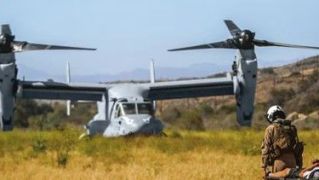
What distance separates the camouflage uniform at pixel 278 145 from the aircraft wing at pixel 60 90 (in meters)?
25.9

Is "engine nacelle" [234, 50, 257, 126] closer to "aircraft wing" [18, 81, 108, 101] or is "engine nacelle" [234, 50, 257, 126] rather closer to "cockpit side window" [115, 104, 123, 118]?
"aircraft wing" [18, 81, 108, 101]

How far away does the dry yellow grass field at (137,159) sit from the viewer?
1552 cm

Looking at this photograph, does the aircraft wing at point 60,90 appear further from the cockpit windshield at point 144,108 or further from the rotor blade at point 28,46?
the cockpit windshield at point 144,108

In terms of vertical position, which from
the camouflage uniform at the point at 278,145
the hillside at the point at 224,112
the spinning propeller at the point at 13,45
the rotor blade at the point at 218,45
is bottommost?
the hillside at the point at 224,112

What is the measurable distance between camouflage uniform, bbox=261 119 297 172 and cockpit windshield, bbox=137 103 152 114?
21073 millimetres

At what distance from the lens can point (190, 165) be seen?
1805cm

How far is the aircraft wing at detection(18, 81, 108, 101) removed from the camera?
35594 millimetres

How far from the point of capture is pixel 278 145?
9.57m

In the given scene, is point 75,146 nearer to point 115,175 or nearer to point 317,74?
point 115,175

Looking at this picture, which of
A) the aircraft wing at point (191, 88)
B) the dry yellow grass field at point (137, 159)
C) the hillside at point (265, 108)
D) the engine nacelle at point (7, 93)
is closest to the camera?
the dry yellow grass field at point (137, 159)

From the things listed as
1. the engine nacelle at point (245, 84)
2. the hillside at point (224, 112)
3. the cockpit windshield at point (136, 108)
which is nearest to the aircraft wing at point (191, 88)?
the engine nacelle at point (245, 84)

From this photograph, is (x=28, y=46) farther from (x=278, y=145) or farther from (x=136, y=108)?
(x=278, y=145)

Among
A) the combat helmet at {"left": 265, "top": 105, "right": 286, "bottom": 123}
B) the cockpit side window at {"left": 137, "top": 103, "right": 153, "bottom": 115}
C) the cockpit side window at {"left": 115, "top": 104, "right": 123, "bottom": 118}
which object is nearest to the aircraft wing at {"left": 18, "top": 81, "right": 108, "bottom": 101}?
the cockpit side window at {"left": 115, "top": 104, "right": 123, "bottom": 118}

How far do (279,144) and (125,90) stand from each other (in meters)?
23.1
